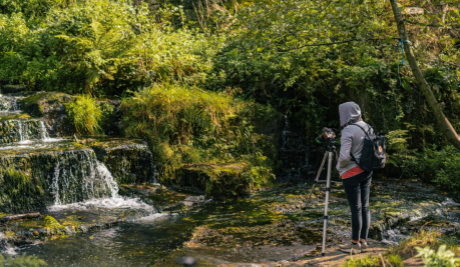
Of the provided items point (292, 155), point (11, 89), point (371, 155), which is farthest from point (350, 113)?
point (11, 89)

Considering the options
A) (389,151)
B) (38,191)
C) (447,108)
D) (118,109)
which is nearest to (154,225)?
(38,191)

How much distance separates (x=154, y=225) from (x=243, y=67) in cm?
681

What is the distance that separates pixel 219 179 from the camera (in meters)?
9.91

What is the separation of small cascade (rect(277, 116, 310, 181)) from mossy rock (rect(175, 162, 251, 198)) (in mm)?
2264

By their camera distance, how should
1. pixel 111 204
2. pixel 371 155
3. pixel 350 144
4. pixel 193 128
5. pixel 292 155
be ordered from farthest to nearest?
pixel 292 155 < pixel 193 128 < pixel 111 204 < pixel 350 144 < pixel 371 155

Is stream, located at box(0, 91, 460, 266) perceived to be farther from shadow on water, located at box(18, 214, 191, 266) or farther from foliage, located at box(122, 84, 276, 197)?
foliage, located at box(122, 84, 276, 197)

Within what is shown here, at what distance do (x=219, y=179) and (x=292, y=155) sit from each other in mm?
3685

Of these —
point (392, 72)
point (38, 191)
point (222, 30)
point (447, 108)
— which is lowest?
point (38, 191)

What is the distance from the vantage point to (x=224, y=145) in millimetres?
11516

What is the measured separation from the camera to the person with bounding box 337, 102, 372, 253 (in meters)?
5.32

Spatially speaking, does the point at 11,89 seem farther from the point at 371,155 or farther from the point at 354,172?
the point at 371,155

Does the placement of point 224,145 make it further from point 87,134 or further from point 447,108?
point 447,108

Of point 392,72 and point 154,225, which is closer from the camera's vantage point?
point 154,225

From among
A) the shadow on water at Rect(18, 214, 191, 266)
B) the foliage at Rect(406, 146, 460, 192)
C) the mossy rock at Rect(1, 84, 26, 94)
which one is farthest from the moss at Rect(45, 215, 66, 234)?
the foliage at Rect(406, 146, 460, 192)
